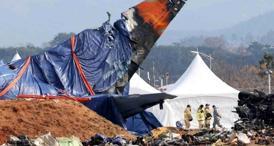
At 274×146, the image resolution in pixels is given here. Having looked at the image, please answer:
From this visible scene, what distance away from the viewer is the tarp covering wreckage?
2391cm

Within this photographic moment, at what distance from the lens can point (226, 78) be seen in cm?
10538

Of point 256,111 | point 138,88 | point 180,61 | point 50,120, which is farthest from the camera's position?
point 180,61

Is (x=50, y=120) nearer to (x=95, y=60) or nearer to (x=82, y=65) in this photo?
(x=82, y=65)

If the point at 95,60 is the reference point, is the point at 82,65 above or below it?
below

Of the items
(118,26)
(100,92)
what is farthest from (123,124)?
(118,26)

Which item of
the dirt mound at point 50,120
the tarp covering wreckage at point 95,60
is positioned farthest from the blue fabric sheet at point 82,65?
the dirt mound at point 50,120

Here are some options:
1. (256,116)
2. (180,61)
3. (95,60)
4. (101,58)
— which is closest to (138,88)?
(101,58)

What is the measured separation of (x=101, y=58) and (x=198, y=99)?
8.55 meters

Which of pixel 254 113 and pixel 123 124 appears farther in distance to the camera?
pixel 123 124

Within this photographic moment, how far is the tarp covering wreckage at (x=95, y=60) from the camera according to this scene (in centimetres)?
2391

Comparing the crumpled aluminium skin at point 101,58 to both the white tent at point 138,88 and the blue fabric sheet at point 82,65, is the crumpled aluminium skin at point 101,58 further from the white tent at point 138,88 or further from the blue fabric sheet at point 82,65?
the white tent at point 138,88

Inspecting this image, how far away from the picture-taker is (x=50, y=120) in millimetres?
19484

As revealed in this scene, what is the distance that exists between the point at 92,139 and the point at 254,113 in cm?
588

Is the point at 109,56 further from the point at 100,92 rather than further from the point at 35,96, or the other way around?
the point at 35,96
